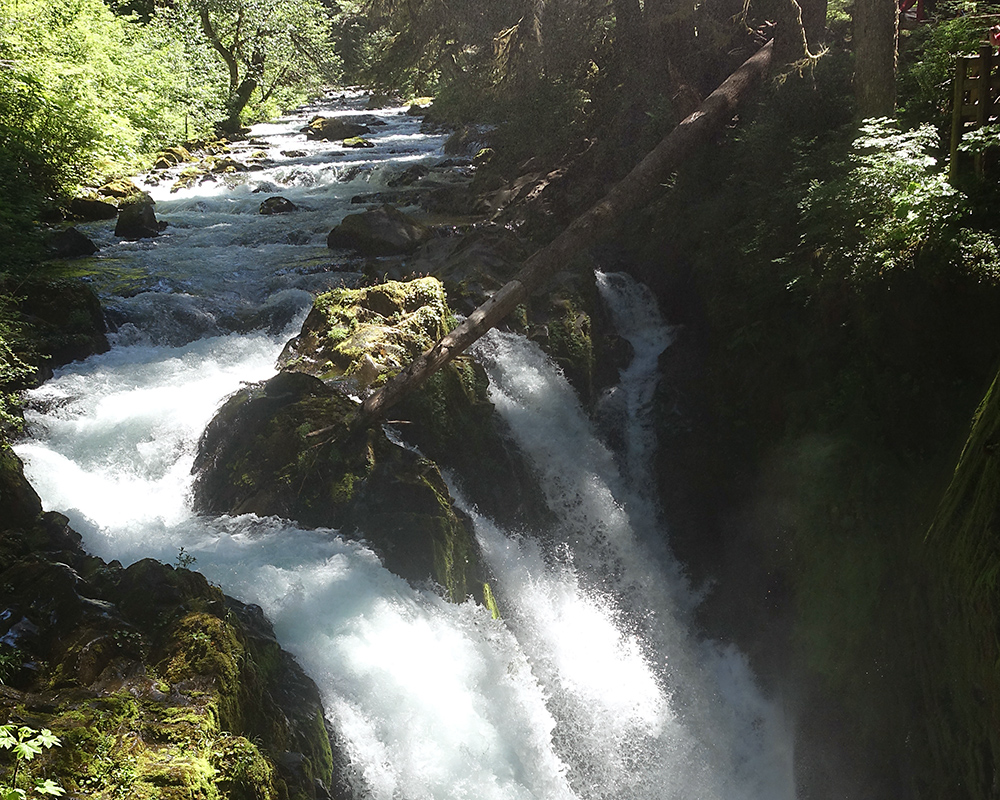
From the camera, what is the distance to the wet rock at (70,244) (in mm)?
12773

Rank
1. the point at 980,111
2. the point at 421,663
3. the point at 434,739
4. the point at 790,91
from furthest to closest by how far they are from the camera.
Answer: the point at 790,91, the point at 980,111, the point at 421,663, the point at 434,739

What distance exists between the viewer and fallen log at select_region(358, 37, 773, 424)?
7906mm

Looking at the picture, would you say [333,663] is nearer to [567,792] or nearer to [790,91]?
[567,792]

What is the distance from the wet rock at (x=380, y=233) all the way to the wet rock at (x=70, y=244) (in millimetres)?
4494

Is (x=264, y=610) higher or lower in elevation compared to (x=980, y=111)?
lower

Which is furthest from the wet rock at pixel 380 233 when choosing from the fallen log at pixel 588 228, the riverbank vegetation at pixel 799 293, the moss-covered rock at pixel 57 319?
the moss-covered rock at pixel 57 319

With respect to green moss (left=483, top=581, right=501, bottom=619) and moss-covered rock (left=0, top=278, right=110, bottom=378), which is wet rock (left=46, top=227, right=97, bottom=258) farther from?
green moss (left=483, top=581, right=501, bottom=619)

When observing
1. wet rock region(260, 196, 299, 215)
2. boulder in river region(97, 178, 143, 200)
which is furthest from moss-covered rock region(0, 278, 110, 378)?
boulder in river region(97, 178, 143, 200)

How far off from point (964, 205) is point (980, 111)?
835mm

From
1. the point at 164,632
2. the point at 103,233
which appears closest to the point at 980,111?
the point at 164,632

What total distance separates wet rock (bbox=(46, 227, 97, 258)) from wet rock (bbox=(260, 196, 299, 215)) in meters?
3.87

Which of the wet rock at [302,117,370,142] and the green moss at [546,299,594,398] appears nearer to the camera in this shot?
the green moss at [546,299,594,398]

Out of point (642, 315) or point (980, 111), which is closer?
point (980, 111)

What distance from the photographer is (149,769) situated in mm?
3416
